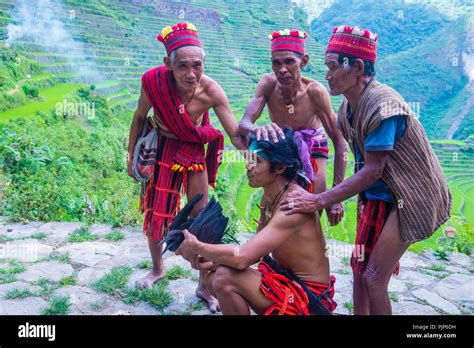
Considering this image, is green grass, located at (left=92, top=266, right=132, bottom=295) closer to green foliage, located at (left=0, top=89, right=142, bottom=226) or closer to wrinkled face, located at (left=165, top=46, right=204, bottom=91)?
green foliage, located at (left=0, top=89, right=142, bottom=226)

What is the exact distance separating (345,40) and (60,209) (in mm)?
4528

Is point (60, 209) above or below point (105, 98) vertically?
below

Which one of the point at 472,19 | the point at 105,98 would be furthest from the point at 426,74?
the point at 105,98

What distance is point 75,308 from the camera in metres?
3.41

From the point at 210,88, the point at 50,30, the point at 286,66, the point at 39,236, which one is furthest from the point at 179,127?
the point at 50,30

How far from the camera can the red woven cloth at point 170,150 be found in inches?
132

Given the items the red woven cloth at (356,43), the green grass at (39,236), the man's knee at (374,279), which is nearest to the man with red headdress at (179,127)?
the red woven cloth at (356,43)

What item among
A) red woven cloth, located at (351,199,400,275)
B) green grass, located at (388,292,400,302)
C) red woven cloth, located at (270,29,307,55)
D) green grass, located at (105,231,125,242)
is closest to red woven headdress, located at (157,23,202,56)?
red woven cloth, located at (270,29,307,55)

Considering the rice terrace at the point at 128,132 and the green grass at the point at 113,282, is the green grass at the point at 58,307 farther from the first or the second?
the green grass at the point at 113,282

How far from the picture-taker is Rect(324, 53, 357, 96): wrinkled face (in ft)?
8.73

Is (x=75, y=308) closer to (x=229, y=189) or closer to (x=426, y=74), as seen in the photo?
(x=229, y=189)

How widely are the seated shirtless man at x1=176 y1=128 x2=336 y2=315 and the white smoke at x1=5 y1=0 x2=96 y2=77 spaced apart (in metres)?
13.0

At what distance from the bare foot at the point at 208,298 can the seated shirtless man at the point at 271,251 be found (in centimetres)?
79
